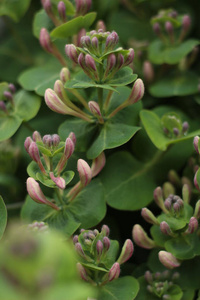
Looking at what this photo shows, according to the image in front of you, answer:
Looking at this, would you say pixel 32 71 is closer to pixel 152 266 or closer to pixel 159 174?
pixel 159 174

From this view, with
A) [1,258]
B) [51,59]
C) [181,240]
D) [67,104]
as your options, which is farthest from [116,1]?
[1,258]

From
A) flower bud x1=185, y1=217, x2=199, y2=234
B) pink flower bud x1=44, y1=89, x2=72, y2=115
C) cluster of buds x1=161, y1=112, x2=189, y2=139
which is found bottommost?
flower bud x1=185, y1=217, x2=199, y2=234

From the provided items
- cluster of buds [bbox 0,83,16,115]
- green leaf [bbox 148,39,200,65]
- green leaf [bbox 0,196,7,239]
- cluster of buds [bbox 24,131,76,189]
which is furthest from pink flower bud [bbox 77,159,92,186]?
green leaf [bbox 148,39,200,65]

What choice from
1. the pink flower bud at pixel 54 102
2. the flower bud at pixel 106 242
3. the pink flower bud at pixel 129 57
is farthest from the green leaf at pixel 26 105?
the flower bud at pixel 106 242

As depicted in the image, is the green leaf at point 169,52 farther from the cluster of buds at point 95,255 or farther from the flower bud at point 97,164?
the cluster of buds at point 95,255

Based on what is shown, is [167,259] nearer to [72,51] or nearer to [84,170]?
[84,170]

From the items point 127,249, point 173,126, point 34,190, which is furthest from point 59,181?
point 173,126

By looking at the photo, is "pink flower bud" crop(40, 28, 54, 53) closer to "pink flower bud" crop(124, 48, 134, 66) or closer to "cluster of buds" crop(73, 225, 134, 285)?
"pink flower bud" crop(124, 48, 134, 66)
